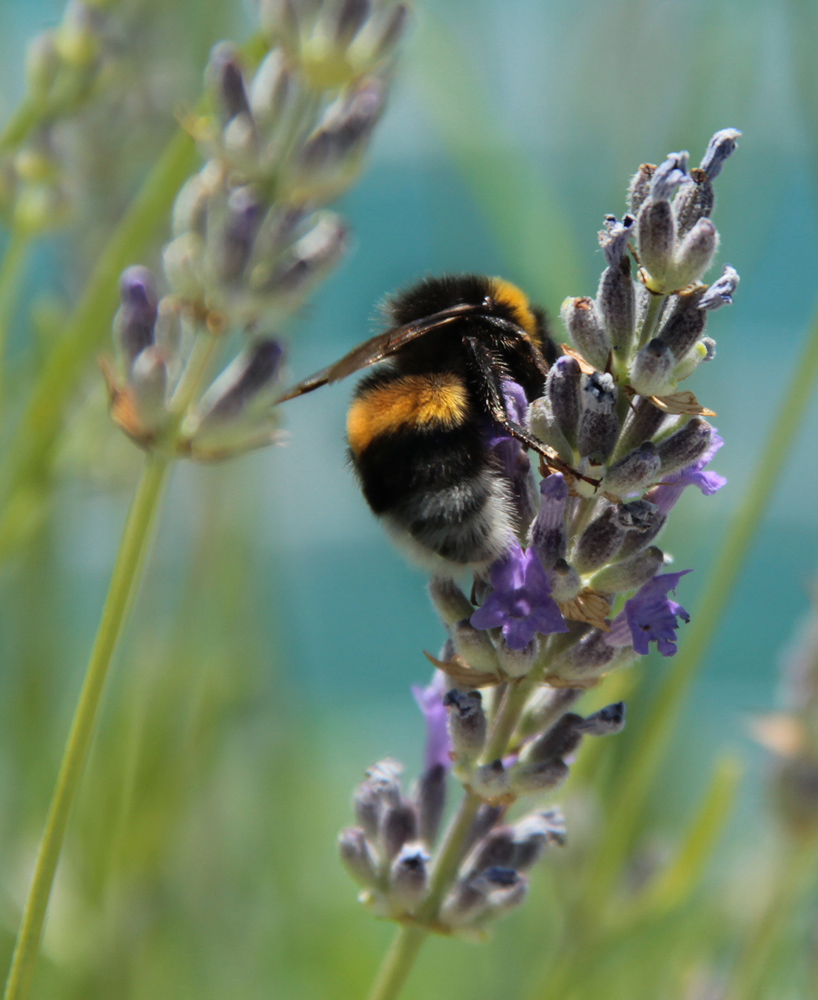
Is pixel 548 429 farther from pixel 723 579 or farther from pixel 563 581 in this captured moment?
pixel 723 579

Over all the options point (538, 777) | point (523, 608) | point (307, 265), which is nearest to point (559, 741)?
point (538, 777)

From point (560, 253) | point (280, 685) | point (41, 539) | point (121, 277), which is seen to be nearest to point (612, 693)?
point (560, 253)

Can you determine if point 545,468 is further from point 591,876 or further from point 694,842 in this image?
point 591,876

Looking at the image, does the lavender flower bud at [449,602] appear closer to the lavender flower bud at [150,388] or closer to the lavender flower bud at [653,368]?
the lavender flower bud at [653,368]

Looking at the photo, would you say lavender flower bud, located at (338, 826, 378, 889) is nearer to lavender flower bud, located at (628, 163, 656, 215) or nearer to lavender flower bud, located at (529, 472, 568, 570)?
lavender flower bud, located at (529, 472, 568, 570)

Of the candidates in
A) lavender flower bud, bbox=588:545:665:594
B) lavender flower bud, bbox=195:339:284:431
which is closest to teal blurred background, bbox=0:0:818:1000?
lavender flower bud, bbox=195:339:284:431

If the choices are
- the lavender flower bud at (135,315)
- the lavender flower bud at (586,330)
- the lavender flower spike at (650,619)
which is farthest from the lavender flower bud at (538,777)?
the lavender flower bud at (135,315)
